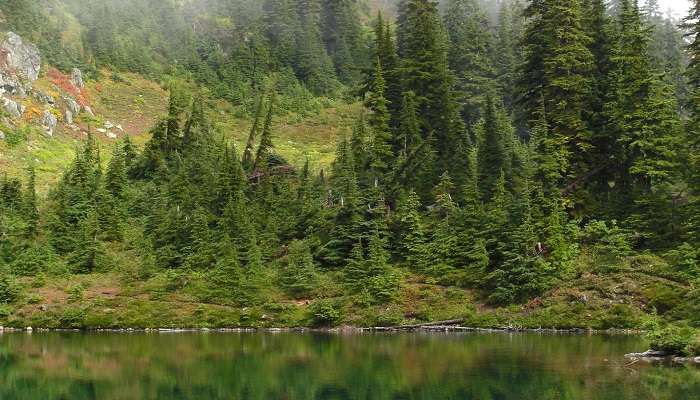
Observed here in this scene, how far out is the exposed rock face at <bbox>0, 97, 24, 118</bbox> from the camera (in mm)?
85250

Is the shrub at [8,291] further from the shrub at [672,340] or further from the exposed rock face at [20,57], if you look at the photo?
the exposed rock face at [20,57]

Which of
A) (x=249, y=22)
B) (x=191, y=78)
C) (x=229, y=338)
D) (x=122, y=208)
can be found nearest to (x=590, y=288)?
(x=229, y=338)

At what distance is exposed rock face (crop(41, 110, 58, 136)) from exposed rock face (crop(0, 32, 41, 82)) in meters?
6.98

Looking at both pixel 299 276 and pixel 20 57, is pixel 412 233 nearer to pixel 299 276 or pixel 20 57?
pixel 299 276

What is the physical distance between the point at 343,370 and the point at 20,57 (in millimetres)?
80788

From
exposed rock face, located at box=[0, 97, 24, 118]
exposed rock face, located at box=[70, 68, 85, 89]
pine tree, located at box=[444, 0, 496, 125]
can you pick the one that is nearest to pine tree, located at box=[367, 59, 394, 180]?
pine tree, located at box=[444, 0, 496, 125]

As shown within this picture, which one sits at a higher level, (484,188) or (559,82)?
(559,82)

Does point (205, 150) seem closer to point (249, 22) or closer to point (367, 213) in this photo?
point (367, 213)

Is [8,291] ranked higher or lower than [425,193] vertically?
lower

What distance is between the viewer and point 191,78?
11250 cm

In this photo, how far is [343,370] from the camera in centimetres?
2930

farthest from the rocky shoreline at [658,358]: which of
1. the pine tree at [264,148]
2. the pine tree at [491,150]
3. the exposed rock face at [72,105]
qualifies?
the exposed rock face at [72,105]

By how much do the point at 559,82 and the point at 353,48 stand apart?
75516 mm

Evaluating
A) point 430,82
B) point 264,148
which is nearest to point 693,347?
point 430,82
